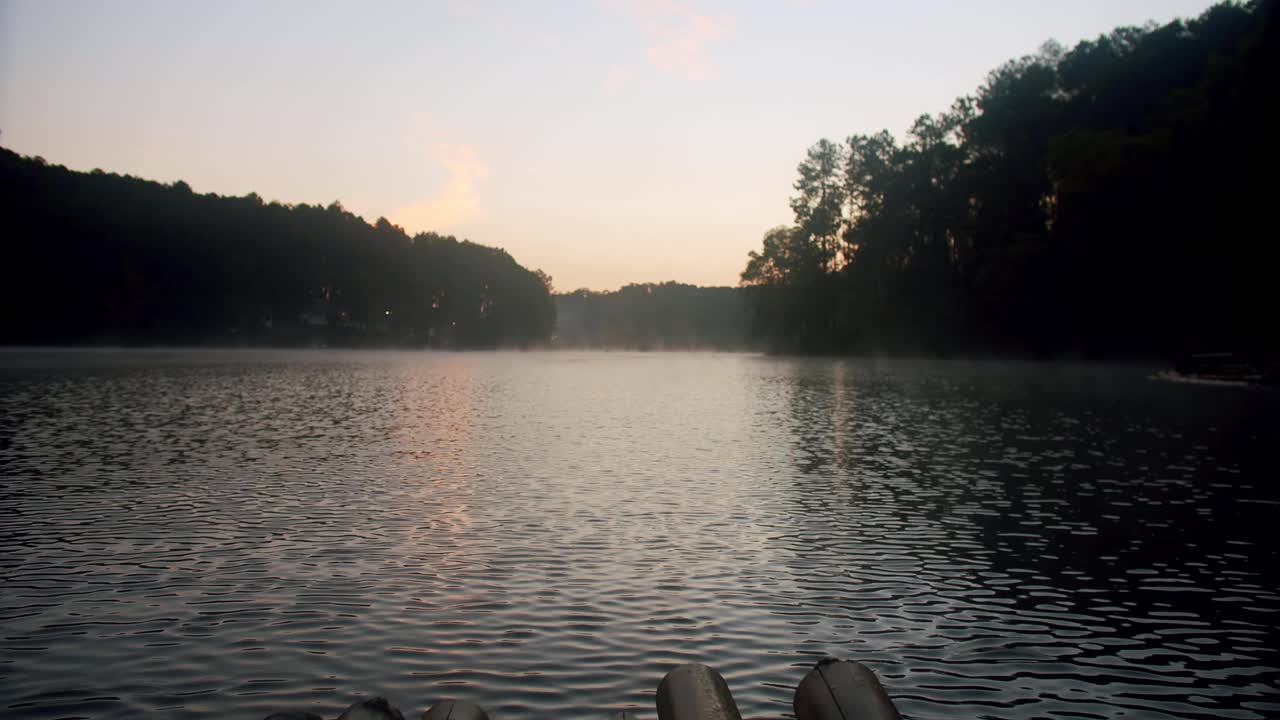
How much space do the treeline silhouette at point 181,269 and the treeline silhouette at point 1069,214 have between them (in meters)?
83.4

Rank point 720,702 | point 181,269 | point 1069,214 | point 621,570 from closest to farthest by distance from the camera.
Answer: point 720,702 < point 621,570 < point 1069,214 < point 181,269

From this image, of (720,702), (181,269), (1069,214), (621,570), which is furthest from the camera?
(181,269)

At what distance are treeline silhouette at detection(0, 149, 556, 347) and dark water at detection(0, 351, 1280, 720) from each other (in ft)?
422

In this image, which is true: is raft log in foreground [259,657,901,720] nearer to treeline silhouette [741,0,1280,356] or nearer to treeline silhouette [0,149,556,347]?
treeline silhouette [741,0,1280,356]

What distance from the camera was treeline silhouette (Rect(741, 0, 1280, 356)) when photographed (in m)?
61.0

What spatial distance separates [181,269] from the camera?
153 meters

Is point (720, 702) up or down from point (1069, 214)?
down

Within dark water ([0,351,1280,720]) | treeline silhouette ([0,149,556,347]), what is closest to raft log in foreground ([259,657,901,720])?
dark water ([0,351,1280,720])

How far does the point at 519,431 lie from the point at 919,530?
15362 millimetres

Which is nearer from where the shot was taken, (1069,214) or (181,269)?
(1069,214)

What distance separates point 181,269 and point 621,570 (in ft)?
523

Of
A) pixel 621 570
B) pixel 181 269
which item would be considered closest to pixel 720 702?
pixel 621 570

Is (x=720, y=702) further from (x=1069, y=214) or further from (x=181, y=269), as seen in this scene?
(x=181, y=269)

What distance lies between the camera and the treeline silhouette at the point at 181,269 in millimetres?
134625
